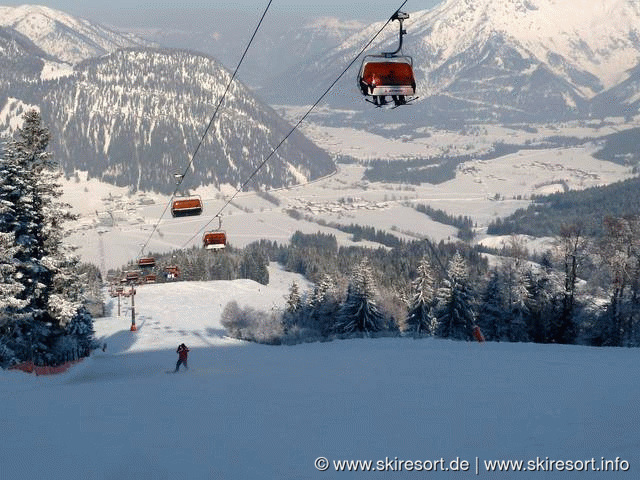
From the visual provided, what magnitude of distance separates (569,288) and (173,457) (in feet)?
106

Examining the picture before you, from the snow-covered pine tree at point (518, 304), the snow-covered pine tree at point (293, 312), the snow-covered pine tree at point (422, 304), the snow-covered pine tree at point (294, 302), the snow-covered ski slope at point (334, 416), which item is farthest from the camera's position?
the snow-covered pine tree at point (294, 302)

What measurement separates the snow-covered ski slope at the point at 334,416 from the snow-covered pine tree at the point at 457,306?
69.4 ft

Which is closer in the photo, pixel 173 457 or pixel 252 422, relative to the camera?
pixel 173 457

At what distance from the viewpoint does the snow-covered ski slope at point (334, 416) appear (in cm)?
997

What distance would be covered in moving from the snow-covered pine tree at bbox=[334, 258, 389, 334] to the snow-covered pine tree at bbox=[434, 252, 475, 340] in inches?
194

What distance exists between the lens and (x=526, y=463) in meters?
9.55

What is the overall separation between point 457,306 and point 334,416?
1290 inches

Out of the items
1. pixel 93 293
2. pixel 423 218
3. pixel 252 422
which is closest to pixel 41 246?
pixel 252 422

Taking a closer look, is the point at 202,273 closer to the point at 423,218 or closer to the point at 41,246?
the point at 41,246

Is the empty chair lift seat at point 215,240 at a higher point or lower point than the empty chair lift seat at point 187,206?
lower

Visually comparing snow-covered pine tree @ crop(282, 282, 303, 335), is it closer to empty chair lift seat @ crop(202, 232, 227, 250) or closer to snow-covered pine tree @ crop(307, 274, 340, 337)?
snow-covered pine tree @ crop(307, 274, 340, 337)

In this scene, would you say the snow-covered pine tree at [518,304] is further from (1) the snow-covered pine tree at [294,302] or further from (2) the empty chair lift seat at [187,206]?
(1) the snow-covered pine tree at [294,302]

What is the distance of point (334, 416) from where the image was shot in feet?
42.1

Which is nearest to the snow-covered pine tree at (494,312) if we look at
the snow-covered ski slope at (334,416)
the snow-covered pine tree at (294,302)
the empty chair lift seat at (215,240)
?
the empty chair lift seat at (215,240)
